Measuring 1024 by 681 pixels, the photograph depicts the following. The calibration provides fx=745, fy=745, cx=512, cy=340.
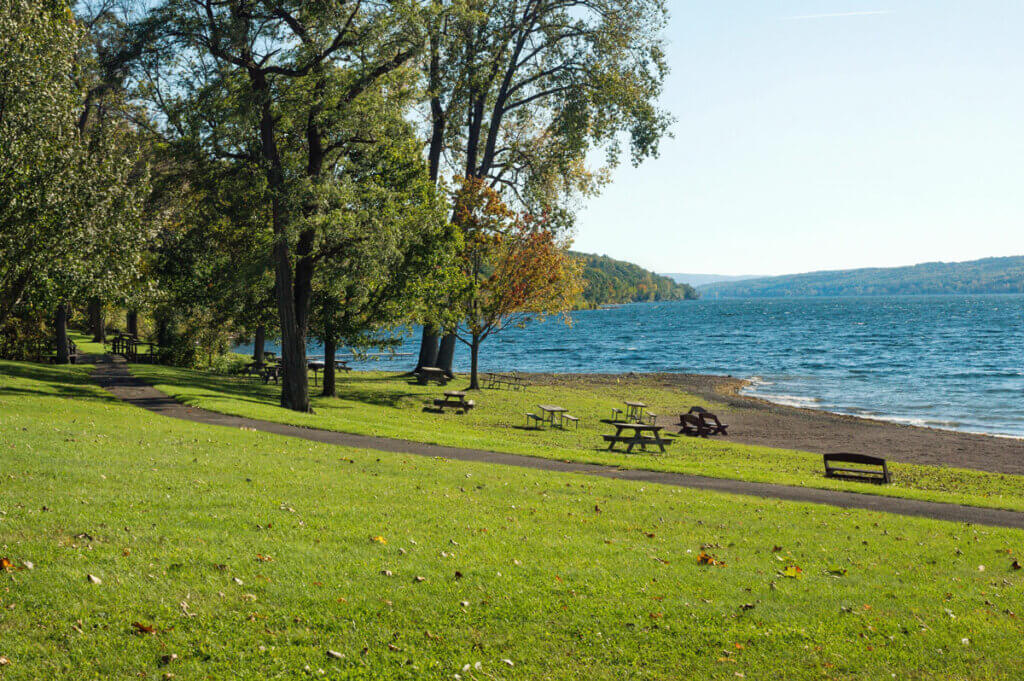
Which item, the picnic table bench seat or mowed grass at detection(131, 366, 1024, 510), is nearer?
mowed grass at detection(131, 366, 1024, 510)

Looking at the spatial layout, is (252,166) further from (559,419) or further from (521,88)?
(521,88)

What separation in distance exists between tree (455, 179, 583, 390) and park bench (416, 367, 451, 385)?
1.92m

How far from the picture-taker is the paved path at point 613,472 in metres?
14.1

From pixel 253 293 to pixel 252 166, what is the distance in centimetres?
630

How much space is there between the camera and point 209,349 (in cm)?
4338

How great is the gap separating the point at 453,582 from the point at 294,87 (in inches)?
835

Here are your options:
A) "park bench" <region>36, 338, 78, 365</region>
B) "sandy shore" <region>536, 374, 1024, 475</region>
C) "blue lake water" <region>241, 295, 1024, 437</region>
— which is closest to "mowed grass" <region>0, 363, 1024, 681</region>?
"sandy shore" <region>536, 374, 1024, 475</region>

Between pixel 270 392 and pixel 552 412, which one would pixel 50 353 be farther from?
pixel 552 412

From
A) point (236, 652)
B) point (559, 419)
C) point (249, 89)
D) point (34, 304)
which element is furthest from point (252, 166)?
point (236, 652)

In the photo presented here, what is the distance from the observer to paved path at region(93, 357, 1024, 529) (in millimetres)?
14117

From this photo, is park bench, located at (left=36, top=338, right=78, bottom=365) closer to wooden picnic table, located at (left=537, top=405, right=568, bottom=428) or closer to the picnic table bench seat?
the picnic table bench seat

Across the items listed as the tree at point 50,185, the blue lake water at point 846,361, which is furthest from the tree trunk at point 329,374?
the blue lake water at point 846,361

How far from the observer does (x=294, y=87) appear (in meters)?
25.2

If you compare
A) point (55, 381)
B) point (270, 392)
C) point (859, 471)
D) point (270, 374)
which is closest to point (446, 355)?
point (270, 374)
